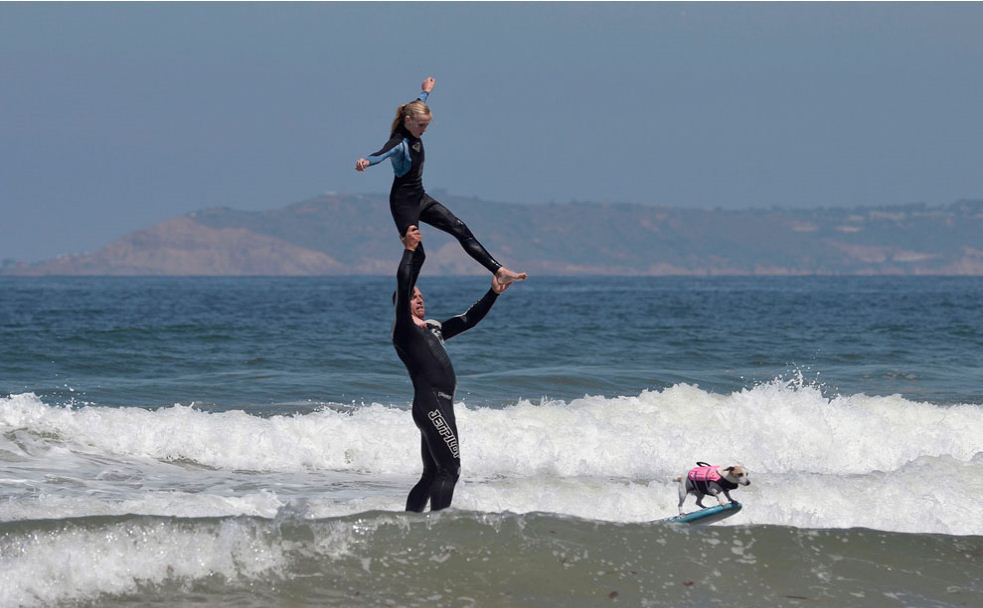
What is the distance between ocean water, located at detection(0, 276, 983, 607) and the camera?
841cm

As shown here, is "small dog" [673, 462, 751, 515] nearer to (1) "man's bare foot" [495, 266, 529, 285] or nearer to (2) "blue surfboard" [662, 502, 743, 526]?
(2) "blue surfboard" [662, 502, 743, 526]

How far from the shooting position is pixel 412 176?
884cm

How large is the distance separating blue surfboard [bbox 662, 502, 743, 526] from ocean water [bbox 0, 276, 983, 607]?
0.14m

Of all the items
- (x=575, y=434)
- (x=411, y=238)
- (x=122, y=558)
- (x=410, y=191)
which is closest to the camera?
(x=122, y=558)

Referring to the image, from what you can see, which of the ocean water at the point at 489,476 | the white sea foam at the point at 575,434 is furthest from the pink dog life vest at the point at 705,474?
the white sea foam at the point at 575,434

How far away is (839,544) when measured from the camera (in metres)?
9.25

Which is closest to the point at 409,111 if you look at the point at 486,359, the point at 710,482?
the point at 710,482

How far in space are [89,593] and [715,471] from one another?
425 centimetres

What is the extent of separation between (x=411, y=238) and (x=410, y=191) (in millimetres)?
439

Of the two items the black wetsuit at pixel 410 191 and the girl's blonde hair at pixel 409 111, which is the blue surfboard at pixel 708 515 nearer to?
the black wetsuit at pixel 410 191

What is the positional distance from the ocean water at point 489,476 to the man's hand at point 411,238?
74.0 inches

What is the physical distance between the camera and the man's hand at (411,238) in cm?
857

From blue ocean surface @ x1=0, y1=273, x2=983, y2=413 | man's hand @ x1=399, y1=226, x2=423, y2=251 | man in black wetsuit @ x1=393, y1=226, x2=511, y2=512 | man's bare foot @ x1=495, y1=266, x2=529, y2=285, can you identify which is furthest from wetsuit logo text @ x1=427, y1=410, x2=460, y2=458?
blue ocean surface @ x1=0, y1=273, x2=983, y2=413

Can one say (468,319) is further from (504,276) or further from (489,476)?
(489,476)
